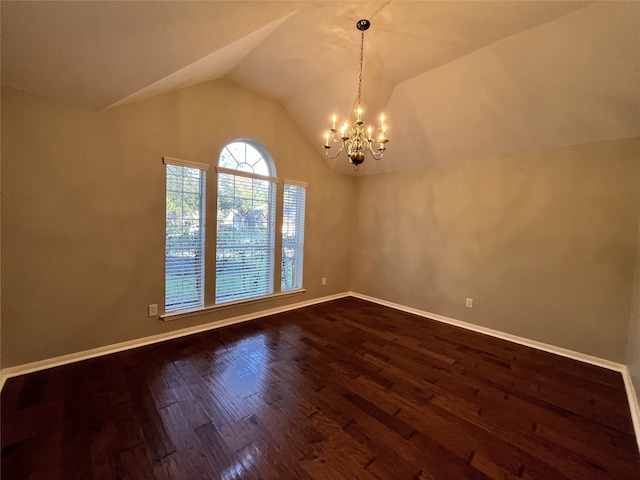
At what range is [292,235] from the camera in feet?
13.7

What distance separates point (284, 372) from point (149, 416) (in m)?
1.04

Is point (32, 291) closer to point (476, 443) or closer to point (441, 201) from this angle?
point (476, 443)

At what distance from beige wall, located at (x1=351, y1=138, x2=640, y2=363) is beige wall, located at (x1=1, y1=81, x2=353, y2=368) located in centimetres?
300

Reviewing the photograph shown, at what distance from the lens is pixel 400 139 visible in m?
3.78

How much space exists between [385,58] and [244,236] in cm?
270

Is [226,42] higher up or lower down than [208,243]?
higher up

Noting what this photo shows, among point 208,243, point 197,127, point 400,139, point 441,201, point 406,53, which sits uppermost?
point 406,53

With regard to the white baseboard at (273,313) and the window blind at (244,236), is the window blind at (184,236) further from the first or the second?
the white baseboard at (273,313)

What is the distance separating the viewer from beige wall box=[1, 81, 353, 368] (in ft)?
7.02

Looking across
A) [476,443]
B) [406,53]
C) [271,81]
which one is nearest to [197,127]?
[271,81]

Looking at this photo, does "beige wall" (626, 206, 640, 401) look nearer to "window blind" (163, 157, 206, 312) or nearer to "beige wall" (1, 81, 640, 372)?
"beige wall" (1, 81, 640, 372)

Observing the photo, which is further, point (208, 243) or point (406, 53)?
point (208, 243)

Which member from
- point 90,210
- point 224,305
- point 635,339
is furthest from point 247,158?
point 635,339

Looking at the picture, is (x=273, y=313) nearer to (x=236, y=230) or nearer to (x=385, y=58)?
(x=236, y=230)
